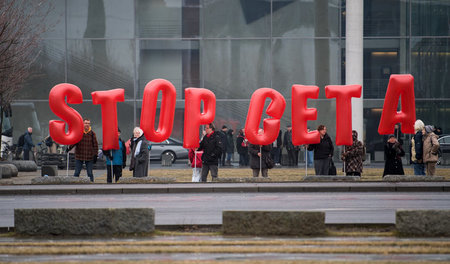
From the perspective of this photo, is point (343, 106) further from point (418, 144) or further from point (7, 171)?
point (7, 171)

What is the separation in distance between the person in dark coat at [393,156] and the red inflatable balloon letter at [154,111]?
21.5 feet

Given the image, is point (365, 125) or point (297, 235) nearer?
point (297, 235)

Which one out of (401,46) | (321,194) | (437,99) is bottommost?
(321,194)

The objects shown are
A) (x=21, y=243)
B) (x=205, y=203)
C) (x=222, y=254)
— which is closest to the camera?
(x=222, y=254)

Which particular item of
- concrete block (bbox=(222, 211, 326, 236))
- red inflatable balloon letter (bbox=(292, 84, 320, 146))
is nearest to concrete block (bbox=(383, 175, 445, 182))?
red inflatable balloon letter (bbox=(292, 84, 320, 146))

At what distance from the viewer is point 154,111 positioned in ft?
75.1

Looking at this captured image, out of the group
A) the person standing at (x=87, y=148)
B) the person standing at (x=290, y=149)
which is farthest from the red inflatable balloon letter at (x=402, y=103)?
the person standing at (x=290, y=149)

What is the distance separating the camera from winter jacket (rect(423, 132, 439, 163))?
2172cm

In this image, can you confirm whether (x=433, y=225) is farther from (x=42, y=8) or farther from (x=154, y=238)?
(x=42, y=8)

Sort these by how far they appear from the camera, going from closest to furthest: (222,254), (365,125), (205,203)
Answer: (222,254)
(205,203)
(365,125)

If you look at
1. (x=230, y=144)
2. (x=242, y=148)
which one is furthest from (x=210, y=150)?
(x=230, y=144)

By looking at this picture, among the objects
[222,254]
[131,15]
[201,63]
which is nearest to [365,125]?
[201,63]

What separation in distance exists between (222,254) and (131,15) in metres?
31.7

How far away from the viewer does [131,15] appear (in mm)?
39625
